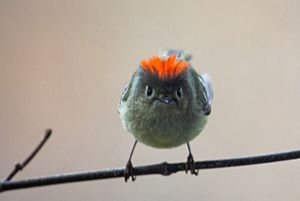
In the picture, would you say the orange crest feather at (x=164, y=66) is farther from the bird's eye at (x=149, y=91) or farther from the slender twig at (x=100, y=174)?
the slender twig at (x=100, y=174)

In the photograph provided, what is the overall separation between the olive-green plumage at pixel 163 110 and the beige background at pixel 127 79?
4.41 feet

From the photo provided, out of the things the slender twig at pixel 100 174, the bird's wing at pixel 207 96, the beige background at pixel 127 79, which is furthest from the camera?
the beige background at pixel 127 79

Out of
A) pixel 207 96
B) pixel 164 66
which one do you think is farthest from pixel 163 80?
pixel 207 96

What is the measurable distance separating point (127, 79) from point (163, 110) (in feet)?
5.21

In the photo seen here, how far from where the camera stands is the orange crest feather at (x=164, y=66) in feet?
5.28

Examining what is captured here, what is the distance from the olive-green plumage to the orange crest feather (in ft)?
0.04

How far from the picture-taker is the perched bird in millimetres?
1637

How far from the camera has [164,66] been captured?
161 cm

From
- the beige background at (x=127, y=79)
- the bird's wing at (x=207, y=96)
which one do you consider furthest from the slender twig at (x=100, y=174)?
the beige background at (x=127, y=79)

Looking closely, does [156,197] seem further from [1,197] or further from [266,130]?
[1,197]

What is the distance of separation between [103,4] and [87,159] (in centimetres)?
97

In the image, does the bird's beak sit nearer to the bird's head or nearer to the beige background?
the bird's head

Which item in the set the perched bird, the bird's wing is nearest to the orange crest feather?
the perched bird

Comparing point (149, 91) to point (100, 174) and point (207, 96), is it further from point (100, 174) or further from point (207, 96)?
point (100, 174)
